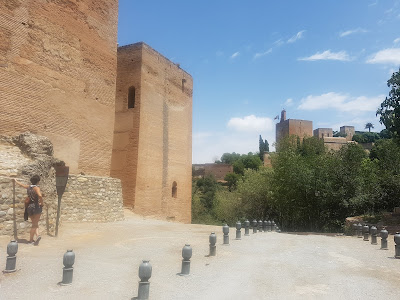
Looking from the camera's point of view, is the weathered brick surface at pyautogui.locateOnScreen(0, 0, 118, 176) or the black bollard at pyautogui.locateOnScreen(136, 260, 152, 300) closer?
the black bollard at pyautogui.locateOnScreen(136, 260, 152, 300)

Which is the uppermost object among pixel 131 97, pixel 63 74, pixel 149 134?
pixel 131 97

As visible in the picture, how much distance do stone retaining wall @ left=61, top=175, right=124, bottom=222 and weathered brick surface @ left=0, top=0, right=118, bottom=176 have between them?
2.42ft

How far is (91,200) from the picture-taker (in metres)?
13.3

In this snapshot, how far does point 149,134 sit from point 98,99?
4320 millimetres

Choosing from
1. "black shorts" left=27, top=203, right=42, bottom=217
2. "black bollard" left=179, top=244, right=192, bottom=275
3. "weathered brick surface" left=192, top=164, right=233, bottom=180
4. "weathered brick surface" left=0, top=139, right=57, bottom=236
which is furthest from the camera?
"weathered brick surface" left=192, top=164, right=233, bottom=180

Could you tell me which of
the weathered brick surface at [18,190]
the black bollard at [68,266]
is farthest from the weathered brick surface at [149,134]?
the black bollard at [68,266]

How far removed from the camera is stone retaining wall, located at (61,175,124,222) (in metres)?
12.4

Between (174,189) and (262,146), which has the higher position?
(262,146)

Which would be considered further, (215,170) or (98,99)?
(215,170)

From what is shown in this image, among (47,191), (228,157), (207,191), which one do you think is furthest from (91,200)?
(228,157)

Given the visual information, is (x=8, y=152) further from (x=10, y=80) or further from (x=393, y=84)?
(x=393, y=84)

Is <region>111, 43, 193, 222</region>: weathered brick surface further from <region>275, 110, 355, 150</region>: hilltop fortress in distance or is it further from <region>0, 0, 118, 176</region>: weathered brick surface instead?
<region>275, 110, 355, 150</region>: hilltop fortress in distance

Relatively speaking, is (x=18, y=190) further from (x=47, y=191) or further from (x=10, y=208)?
(x=47, y=191)

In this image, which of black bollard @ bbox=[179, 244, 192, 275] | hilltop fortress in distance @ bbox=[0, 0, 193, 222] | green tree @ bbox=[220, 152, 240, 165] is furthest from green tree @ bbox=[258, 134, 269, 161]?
black bollard @ bbox=[179, 244, 192, 275]
